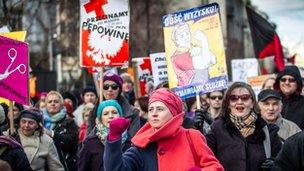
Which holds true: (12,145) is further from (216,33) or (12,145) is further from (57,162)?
(216,33)

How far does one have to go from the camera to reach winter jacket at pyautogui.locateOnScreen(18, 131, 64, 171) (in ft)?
24.8

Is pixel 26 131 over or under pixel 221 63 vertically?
under

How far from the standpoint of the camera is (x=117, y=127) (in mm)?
4914

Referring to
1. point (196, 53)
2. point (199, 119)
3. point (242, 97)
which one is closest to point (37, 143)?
point (199, 119)

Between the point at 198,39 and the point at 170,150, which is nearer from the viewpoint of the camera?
the point at 170,150

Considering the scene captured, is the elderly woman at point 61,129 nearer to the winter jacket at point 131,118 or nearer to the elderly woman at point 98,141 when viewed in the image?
the winter jacket at point 131,118

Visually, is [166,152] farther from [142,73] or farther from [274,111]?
[142,73]

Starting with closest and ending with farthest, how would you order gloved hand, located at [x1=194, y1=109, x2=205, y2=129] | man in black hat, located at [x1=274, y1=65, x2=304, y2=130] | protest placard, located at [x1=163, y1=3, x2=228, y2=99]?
1. gloved hand, located at [x1=194, y1=109, x2=205, y2=129]
2. protest placard, located at [x1=163, y1=3, x2=228, y2=99]
3. man in black hat, located at [x1=274, y1=65, x2=304, y2=130]

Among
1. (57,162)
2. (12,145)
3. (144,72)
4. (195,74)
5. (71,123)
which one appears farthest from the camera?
(144,72)

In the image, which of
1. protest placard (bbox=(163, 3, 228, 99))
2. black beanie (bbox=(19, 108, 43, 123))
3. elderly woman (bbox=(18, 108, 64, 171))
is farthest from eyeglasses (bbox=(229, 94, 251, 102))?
black beanie (bbox=(19, 108, 43, 123))

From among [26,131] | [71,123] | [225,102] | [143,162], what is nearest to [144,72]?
[71,123]

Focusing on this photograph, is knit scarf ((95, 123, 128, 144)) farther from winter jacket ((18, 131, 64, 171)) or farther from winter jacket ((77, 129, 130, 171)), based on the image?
winter jacket ((18, 131, 64, 171))

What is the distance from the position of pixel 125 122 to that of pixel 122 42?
12.9 feet

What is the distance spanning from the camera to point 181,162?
514cm
